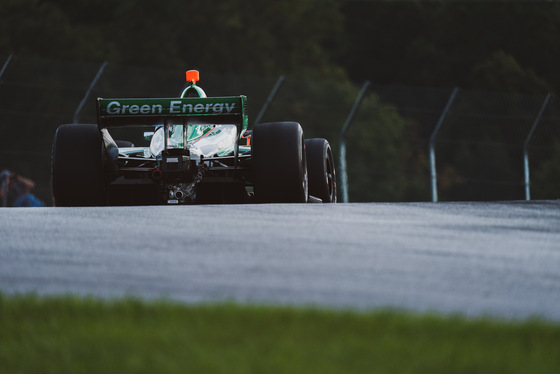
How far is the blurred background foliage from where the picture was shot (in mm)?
16469

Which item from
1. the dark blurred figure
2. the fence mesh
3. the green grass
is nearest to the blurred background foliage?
the fence mesh

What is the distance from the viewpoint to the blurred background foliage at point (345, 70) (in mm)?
16469

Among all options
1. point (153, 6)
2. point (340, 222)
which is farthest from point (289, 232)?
point (153, 6)

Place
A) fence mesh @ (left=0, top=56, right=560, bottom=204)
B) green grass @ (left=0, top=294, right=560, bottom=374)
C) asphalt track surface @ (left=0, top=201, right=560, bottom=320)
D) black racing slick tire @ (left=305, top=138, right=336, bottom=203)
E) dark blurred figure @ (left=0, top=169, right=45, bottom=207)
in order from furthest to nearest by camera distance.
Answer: fence mesh @ (left=0, top=56, right=560, bottom=204)
dark blurred figure @ (left=0, top=169, right=45, bottom=207)
black racing slick tire @ (left=305, top=138, right=336, bottom=203)
asphalt track surface @ (left=0, top=201, right=560, bottom=320)
green grass @ (left=0, top=294, right=560, bottom=374)

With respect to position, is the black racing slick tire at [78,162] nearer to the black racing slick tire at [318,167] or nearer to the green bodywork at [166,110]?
the green bodywork at [166,110]

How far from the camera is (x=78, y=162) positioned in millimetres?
8906

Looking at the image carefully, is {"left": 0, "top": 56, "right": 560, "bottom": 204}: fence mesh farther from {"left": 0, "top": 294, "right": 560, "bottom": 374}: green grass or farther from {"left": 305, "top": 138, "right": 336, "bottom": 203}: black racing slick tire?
{"left": 0, "top": 294, "right": 560, "bottom": 374}: green grass

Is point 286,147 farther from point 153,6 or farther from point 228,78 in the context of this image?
point 153,6

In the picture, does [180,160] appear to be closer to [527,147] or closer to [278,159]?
[278,159]

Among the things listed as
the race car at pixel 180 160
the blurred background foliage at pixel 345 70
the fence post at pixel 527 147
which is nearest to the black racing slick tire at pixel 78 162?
the race car at pixel 180 160

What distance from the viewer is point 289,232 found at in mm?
6098

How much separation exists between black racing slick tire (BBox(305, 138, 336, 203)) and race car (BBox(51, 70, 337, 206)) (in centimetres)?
41

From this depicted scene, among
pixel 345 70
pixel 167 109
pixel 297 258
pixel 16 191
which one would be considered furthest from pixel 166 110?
pixel 345 70

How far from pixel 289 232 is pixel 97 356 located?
2802 millimetres
